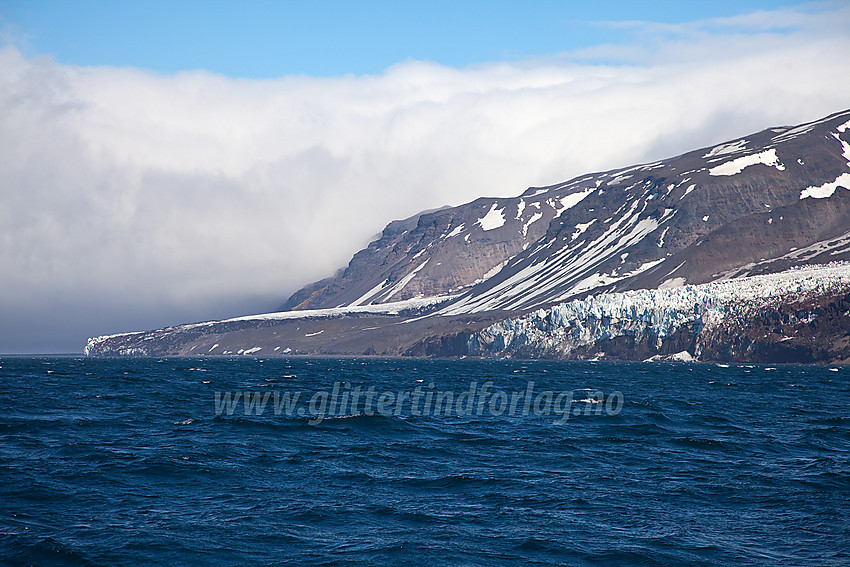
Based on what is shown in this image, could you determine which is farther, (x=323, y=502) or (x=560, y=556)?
(x=323, y=502)

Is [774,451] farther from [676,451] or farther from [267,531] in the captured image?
[267,531]

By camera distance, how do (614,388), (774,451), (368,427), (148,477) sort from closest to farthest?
1. (148,477)
2. (774,451)
3. (368,427)
4. (614,388)

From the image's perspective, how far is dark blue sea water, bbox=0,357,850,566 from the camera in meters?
27.0

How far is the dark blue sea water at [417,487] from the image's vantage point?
88.5ft

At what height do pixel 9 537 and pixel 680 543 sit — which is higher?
pixel 9 537

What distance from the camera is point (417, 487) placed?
36000 millimetres

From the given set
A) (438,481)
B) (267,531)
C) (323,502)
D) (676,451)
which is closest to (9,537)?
(267,531)

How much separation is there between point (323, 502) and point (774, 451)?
2696cm

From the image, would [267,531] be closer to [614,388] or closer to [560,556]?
[560,556]

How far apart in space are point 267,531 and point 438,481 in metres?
10.5

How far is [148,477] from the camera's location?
36.4 meters

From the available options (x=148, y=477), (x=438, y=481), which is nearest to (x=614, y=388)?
(x=438, y=481)

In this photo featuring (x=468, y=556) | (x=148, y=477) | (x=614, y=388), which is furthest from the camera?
(x=614, y=388)

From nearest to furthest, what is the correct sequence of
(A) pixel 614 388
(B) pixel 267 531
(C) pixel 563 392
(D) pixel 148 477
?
(B) pixel 267 531 < (D) pixel 148 477 < (C) pixel 563 392 < (A) pixel 614 388
